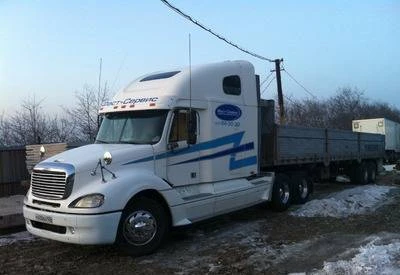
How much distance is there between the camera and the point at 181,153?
9.30 meters

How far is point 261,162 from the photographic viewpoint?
12312 mm

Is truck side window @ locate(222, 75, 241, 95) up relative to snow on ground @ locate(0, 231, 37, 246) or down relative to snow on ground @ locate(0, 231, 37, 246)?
up

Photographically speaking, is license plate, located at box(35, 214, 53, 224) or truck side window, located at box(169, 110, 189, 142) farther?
truck side window, located at box(169, 110, 189, 142)

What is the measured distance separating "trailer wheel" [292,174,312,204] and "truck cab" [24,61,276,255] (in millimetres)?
2121

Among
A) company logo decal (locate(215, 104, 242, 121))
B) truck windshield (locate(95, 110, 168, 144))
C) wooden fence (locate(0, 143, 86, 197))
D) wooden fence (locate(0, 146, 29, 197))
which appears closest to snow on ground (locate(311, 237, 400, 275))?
truck windshield (locate(95, 110, 168, 144))

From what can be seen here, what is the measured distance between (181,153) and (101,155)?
1557 mm

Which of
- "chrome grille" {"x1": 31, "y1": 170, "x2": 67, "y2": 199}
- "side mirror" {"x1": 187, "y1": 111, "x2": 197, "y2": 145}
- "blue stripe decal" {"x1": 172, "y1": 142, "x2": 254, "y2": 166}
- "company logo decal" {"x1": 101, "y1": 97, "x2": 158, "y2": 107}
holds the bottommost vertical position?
"chrome grille" {"x1": 31, "y1": 170, "x2": 67, "y2": 199}

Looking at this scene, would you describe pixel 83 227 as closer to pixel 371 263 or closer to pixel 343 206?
pixel 371 263

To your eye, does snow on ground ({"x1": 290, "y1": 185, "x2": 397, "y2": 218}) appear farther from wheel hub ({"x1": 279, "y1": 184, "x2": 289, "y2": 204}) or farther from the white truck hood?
the white truck hood

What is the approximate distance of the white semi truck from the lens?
26.0ft

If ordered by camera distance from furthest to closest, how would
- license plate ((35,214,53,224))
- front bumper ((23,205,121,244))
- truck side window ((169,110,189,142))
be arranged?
truck side window ((169,110,189,142)) → license plate ((35,214,53,224)) → front bumper ((23,205,121,244))

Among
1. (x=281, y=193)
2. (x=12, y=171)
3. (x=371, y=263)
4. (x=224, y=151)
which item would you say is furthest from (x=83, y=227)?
(x=12, y=171)

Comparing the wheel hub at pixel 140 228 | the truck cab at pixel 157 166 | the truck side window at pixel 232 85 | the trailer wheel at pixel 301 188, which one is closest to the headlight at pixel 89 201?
the truck cab at pixel 157 166

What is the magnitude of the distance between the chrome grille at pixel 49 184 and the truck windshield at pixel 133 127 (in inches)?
57.4
